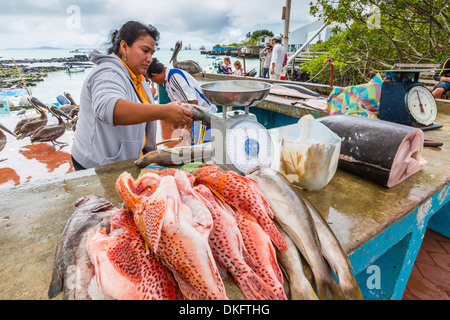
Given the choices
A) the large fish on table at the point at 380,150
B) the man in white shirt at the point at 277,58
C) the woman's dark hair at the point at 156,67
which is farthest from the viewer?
the man in white shirt at the point at 277,58

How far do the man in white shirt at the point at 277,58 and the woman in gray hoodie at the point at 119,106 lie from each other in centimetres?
750

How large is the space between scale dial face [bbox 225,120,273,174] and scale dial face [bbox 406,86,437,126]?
6.28ft

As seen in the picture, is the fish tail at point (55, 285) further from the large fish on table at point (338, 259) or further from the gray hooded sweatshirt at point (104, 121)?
the gray hooded sweatshirt at point (104, 121)

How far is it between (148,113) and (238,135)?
2.44 feet

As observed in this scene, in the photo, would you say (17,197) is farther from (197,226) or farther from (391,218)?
(391,218)

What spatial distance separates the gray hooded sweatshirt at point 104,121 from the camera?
6.22 feet

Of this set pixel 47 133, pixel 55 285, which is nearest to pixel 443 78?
pixel 55 285

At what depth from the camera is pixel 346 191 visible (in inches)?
68.4

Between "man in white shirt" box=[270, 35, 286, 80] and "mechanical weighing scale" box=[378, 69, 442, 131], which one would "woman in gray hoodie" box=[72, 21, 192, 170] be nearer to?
"mechanical weighing scale" box=[378, 69, 442, 131]

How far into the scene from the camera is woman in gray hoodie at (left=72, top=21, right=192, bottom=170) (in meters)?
1.87

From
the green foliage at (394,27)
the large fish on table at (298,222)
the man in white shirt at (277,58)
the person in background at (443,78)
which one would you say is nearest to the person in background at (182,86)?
the large fish on table at (298,222)

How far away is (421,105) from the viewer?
2.72 metres

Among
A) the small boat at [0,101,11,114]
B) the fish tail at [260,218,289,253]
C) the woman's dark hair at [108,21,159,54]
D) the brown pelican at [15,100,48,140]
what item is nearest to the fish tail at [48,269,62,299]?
the fish tail at [260,218,289,253]
